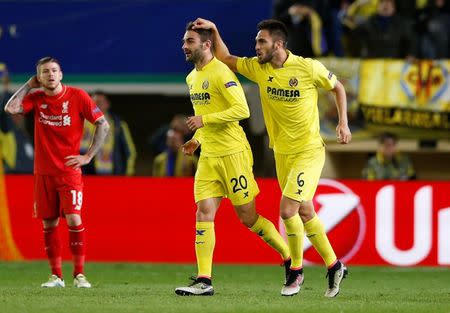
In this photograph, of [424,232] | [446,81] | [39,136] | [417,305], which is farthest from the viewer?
[446,81]

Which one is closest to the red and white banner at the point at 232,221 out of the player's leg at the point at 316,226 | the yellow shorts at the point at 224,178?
the yellow shorts at the point at 224,178

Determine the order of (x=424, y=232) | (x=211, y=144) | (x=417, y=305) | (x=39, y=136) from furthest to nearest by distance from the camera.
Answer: (x=424, y=232)
(x=39, y=136)
(x=211, y=144)
(x=417, y=305)

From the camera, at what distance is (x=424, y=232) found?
16.4 metres

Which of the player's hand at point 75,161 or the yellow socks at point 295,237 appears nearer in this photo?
the yellow socks at point 295,237

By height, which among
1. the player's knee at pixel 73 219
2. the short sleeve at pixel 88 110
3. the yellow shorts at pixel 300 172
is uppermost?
the short sleeve at pixel 88 110

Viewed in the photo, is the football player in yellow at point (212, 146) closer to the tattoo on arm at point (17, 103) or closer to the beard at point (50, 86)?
the beard at point (50, 86)

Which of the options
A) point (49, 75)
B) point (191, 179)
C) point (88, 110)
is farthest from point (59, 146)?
point (191, 179)

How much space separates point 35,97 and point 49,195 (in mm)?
955

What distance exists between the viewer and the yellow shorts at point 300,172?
11.4 m

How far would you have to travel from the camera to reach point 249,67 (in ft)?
38.6

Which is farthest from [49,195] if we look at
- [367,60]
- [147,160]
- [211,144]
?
[147,160]

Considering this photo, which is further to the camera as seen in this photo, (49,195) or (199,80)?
(49,195)

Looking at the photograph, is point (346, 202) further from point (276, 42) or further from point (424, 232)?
point (276, 42)

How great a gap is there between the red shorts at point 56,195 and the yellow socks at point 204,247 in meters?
1.54
